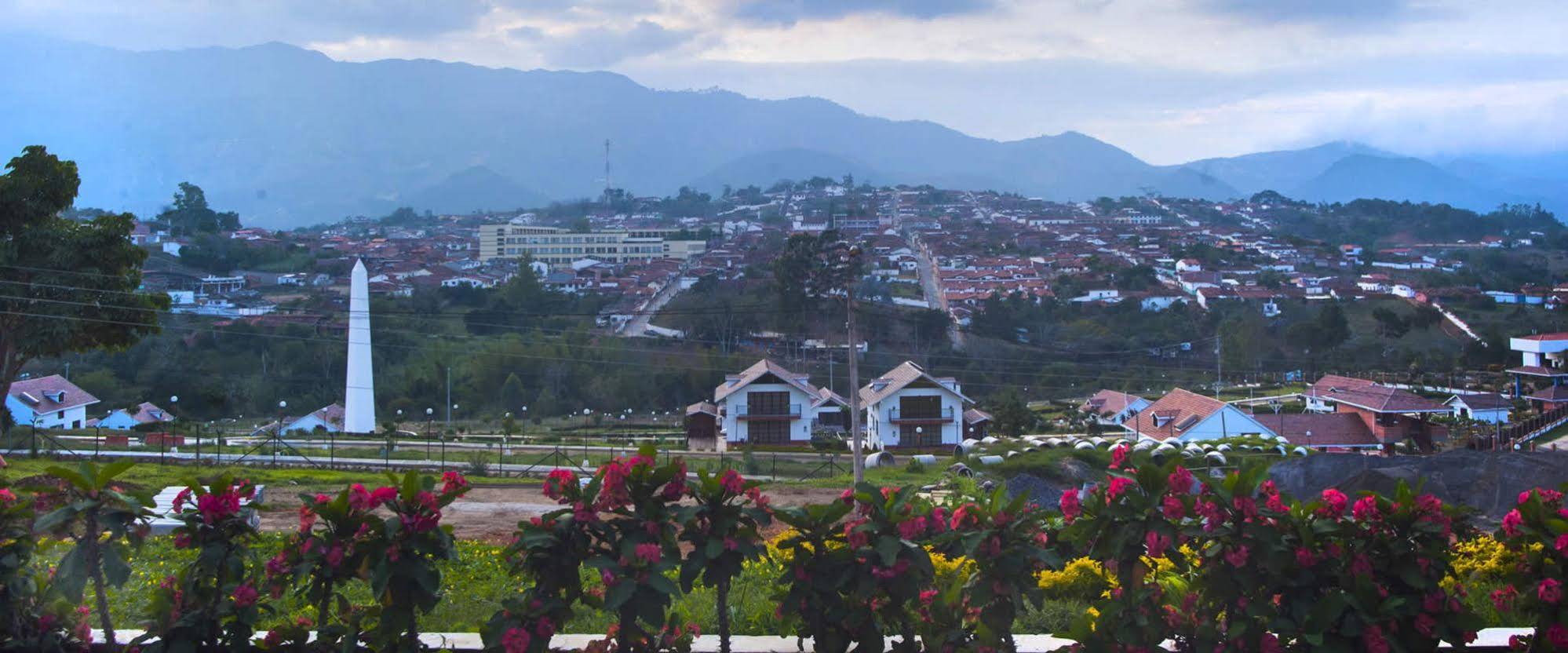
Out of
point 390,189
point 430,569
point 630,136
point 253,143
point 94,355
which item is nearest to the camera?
point 430,569

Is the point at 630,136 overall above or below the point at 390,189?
above

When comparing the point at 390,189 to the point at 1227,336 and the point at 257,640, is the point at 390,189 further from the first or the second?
the point at 257,640

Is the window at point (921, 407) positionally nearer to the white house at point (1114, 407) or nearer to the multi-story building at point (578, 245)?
the white house at point (1114, 407)

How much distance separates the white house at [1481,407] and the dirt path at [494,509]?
17.4m

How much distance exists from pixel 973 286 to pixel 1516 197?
11400 centimetres

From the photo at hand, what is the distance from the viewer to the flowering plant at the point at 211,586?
268 cm

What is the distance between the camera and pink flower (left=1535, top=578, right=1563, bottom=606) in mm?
2658

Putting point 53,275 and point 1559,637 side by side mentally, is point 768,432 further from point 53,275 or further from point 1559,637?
point 1559,637

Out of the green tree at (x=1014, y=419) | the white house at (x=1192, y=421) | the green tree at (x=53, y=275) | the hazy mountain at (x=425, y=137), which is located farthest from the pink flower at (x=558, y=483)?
the hazy mountain at (x=425, y=137)

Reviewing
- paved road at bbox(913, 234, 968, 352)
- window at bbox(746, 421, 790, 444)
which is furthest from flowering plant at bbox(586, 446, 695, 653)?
paved road at bbox(913, 234, 968, 352)

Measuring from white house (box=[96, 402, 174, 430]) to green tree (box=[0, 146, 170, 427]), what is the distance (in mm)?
12046

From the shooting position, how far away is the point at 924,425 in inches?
897

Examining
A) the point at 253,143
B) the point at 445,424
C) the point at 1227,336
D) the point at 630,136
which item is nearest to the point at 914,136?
the point at 630,136

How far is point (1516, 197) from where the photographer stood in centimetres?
12788
